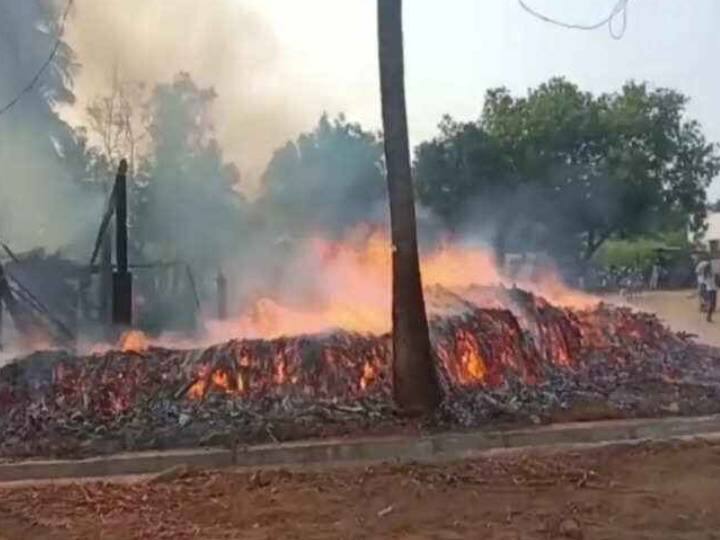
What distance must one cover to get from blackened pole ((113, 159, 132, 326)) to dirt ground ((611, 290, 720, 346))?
25.7ft

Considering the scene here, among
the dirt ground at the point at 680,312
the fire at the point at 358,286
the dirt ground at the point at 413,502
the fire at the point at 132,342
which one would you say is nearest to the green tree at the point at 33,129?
the fire at the point at 358,286

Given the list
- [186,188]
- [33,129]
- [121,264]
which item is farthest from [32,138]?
[121,264]

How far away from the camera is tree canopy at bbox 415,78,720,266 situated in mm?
36031

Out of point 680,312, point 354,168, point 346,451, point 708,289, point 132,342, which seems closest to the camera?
point 346,451

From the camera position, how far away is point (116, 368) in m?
9.32

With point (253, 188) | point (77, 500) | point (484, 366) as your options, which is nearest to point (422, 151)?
point (253, 188)

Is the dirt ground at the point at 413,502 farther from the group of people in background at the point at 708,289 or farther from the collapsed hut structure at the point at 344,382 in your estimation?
the group of people in background at the point at 708,289

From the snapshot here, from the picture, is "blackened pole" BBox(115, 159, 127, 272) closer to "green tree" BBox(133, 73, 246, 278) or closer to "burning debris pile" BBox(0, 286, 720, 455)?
"burning debris pile" BBox(0, 286, 720, 455)

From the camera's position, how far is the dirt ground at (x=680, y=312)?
683 inches

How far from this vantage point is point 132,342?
1090cm

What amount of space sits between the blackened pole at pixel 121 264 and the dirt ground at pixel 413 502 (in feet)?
18.8

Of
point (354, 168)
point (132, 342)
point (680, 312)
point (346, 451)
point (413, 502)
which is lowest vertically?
point (413, 502)

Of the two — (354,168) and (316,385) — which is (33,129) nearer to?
(354,168)

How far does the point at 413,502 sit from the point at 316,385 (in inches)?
124
